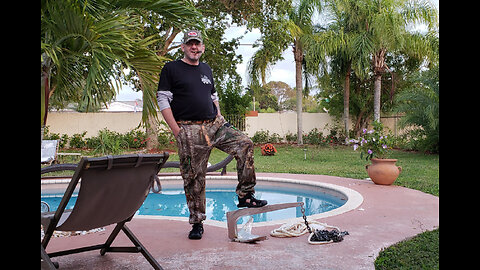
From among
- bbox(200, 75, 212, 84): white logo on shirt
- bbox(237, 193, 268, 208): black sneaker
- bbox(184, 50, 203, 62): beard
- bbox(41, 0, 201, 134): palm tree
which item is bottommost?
bbox(237, 193, 268, 208): black sneaker

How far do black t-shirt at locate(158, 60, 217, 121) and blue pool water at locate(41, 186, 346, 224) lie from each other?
8.19 ft

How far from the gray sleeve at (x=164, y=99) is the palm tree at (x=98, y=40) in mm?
1235

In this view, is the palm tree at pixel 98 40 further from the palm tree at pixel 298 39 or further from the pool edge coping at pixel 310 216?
the palm tree at pixel 298 39

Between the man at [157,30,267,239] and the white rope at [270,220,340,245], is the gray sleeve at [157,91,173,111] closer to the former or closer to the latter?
the man at [157,30,267,239]

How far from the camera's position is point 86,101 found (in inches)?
173

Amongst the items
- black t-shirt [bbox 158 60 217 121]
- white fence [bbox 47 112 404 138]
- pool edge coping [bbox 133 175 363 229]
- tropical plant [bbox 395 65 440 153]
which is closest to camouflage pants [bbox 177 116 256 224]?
black t-shirt [bbox 158 60 217 121]

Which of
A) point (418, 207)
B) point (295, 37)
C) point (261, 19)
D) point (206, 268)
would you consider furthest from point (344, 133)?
point (206, 268)

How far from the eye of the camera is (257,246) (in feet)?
10.9

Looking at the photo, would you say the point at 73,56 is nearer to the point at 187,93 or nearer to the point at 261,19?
the point at 187,93

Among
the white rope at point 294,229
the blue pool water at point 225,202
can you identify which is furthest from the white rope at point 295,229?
the blue pool water at point 225,202

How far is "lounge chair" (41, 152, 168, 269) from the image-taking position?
87.9 inches

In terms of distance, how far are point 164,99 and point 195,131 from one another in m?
0.37

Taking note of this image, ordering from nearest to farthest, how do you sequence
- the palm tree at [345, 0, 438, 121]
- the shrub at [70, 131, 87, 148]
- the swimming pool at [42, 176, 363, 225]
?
the swimming pool at [42, 176, 363, 225], the palm tree at [345, 0, 438, 121], the shrub at [70, 131, 87, 148]
